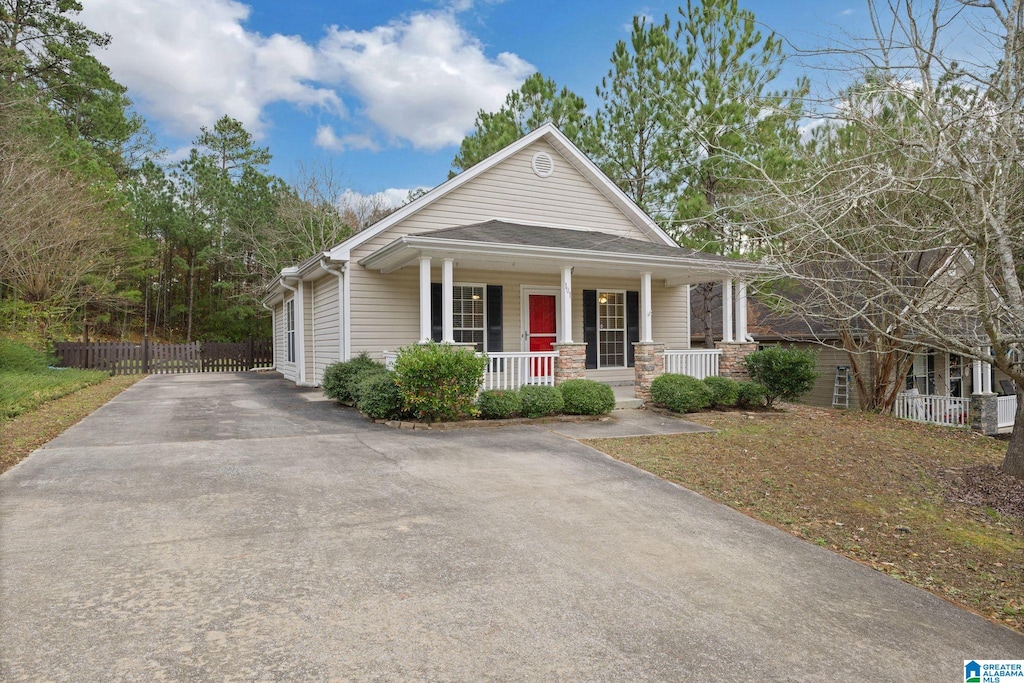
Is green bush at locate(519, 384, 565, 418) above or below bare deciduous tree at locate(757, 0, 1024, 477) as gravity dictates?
below

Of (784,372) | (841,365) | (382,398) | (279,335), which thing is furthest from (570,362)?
(279,335)

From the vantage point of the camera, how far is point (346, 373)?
1088 centimetres

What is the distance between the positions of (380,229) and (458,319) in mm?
2443

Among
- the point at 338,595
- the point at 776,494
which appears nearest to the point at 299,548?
the point at 338,595

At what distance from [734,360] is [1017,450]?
5.66 m

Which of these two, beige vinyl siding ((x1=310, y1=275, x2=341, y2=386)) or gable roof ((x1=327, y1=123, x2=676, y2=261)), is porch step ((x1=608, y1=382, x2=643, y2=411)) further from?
beige vinyl siding ((x1=310, y1=275, x2=341, y2=386))

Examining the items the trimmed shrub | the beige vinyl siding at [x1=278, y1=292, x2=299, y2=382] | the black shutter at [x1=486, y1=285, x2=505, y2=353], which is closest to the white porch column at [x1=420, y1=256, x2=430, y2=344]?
the trimmed shrub

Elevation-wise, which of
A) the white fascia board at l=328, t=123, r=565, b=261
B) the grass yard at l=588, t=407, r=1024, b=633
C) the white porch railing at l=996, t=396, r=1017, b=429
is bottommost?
the white porch railing at l=996, t=396, r=1017, b=429

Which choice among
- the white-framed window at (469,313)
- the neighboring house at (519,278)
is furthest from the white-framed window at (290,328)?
the white-framed window at (469,313)

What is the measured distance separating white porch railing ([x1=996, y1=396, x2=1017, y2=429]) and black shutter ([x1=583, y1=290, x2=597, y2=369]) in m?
10.0

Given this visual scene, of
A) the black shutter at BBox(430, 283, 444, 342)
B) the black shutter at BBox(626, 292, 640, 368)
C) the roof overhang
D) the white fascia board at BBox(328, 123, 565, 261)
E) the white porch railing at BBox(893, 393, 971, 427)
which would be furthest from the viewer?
the white porch railing at BBox(893, 393, 971, 427)

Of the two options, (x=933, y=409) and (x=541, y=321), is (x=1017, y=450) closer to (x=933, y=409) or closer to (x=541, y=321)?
(x=541, y=321)

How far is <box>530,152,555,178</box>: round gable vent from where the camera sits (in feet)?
43.7

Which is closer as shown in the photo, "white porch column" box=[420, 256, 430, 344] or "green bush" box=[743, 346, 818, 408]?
"white porch column" box=[420, 256, 430, 344]
